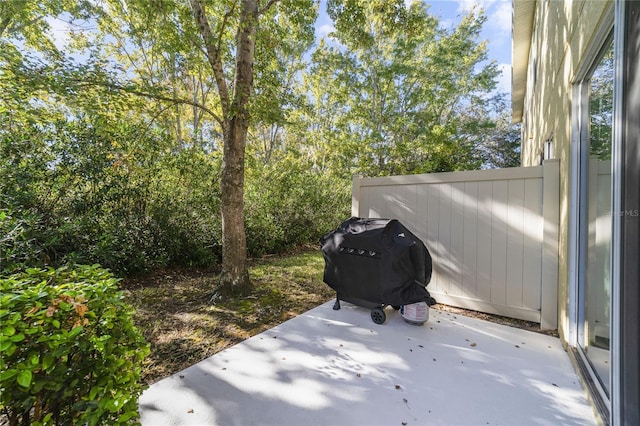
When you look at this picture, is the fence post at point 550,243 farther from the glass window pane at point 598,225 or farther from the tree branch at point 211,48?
the tree branch at point 211,48

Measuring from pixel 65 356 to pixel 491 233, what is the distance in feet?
12.5

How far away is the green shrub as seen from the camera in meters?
0.93

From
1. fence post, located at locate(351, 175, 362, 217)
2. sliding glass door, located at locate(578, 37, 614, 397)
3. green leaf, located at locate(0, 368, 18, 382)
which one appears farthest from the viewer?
fence post, located at locate(351, 175, 362, 217)

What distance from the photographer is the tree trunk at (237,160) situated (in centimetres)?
358

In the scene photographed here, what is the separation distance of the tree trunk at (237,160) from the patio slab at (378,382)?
4.21 ft

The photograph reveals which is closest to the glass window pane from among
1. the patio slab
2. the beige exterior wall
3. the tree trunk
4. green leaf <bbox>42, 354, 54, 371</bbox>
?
the beige exterior wall

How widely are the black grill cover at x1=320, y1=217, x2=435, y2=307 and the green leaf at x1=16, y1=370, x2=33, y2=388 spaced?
8.42ft

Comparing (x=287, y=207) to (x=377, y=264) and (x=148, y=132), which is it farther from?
(x=377, y=264)

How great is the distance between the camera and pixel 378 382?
2037 millimetres

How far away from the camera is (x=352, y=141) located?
902cm

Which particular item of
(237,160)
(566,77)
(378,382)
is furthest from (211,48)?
(378,382)

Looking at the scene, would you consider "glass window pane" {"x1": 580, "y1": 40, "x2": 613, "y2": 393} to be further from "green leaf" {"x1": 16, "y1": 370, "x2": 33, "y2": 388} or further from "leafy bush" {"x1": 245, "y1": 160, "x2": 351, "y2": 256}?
"leafy bush" {"x1": 245, "y1": 160, "x2": 351, "y2": 256}

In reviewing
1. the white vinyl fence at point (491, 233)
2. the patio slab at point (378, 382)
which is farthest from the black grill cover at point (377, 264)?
the white vinyl fence at point (491, 233)

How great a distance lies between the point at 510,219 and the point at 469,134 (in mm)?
10134
